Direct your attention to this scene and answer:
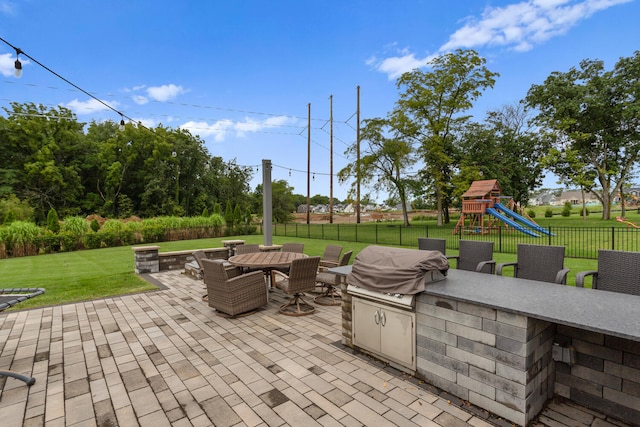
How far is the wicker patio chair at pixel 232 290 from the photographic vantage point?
13.5ft

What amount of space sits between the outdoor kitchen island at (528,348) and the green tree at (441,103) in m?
21.1

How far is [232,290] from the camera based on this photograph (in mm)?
4129

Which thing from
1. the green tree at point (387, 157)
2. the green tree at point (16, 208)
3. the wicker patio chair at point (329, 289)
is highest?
the green tree at point (387, 157)

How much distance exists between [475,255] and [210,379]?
10.7 ft

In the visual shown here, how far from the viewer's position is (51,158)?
24812 millimetres

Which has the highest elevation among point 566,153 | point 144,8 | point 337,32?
point 337,32

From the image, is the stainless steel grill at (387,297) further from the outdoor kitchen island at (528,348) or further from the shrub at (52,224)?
the shrub at (52,224)

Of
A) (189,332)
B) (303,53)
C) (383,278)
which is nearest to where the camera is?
(383,278)

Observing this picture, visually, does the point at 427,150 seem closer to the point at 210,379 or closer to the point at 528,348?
the point at 528,348

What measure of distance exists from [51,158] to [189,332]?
97.1 feet

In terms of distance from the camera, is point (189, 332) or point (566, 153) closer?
point (189, 332)

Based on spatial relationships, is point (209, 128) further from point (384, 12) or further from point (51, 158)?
point (51, 158)

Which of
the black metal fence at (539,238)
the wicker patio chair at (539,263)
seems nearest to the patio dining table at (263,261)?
the wicker patio chair at (539,263)

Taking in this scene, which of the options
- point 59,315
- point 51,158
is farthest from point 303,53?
point 51,158
